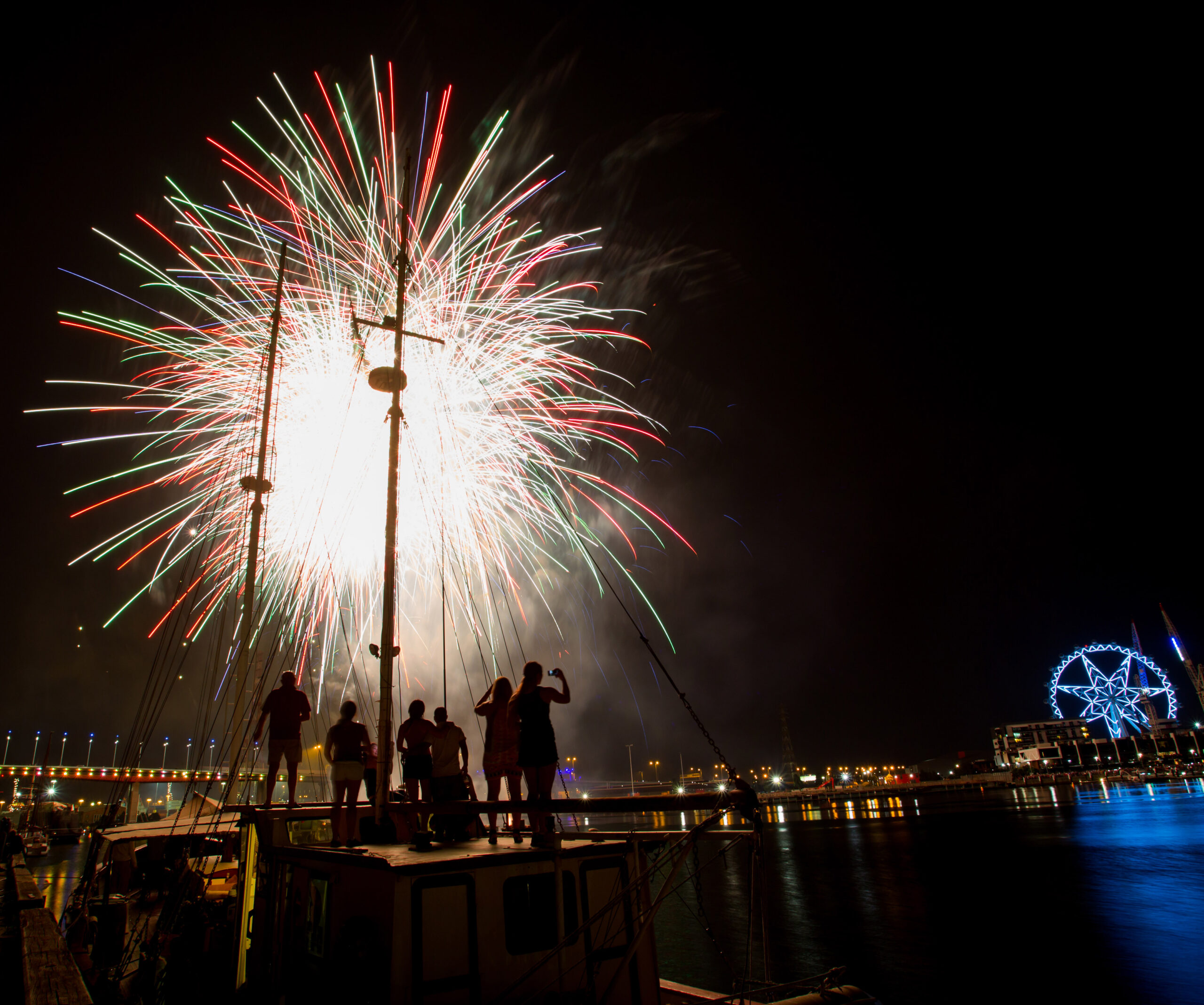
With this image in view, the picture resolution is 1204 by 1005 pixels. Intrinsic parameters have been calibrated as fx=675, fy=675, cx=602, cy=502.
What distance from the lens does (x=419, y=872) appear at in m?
6.21

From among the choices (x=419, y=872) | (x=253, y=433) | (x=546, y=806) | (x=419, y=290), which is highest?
(x=419, y=290)

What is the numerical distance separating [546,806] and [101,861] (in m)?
27.3

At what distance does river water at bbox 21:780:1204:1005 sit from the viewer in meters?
23.9

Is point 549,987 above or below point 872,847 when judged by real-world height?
above

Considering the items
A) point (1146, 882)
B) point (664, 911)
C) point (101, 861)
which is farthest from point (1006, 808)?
point (101, 861)

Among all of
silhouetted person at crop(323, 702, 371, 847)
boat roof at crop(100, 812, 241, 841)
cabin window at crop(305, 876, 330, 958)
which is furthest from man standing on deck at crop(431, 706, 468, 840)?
→ boat roof at crop(100, 812, 241, 841)

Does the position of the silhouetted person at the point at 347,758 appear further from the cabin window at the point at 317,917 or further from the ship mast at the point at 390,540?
the cabin window at the point at 317,917

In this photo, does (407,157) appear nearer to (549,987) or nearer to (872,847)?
(549,987)

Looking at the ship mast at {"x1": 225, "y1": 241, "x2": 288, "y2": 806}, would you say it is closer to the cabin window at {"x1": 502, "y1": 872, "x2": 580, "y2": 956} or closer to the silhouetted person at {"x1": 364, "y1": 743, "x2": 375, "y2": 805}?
the silhouetted person at {"x1": 364, "y1": 743, "x2": 375, "y2": 805}

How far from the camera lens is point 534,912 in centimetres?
669

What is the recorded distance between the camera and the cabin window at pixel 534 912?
258 inches

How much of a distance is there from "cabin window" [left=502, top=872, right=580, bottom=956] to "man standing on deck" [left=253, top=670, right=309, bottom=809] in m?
6.50

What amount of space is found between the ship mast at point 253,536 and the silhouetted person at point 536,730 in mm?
8848

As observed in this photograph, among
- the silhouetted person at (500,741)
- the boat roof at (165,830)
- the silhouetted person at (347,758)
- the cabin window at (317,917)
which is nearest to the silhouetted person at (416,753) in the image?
the silhouetted person at (347,758)
